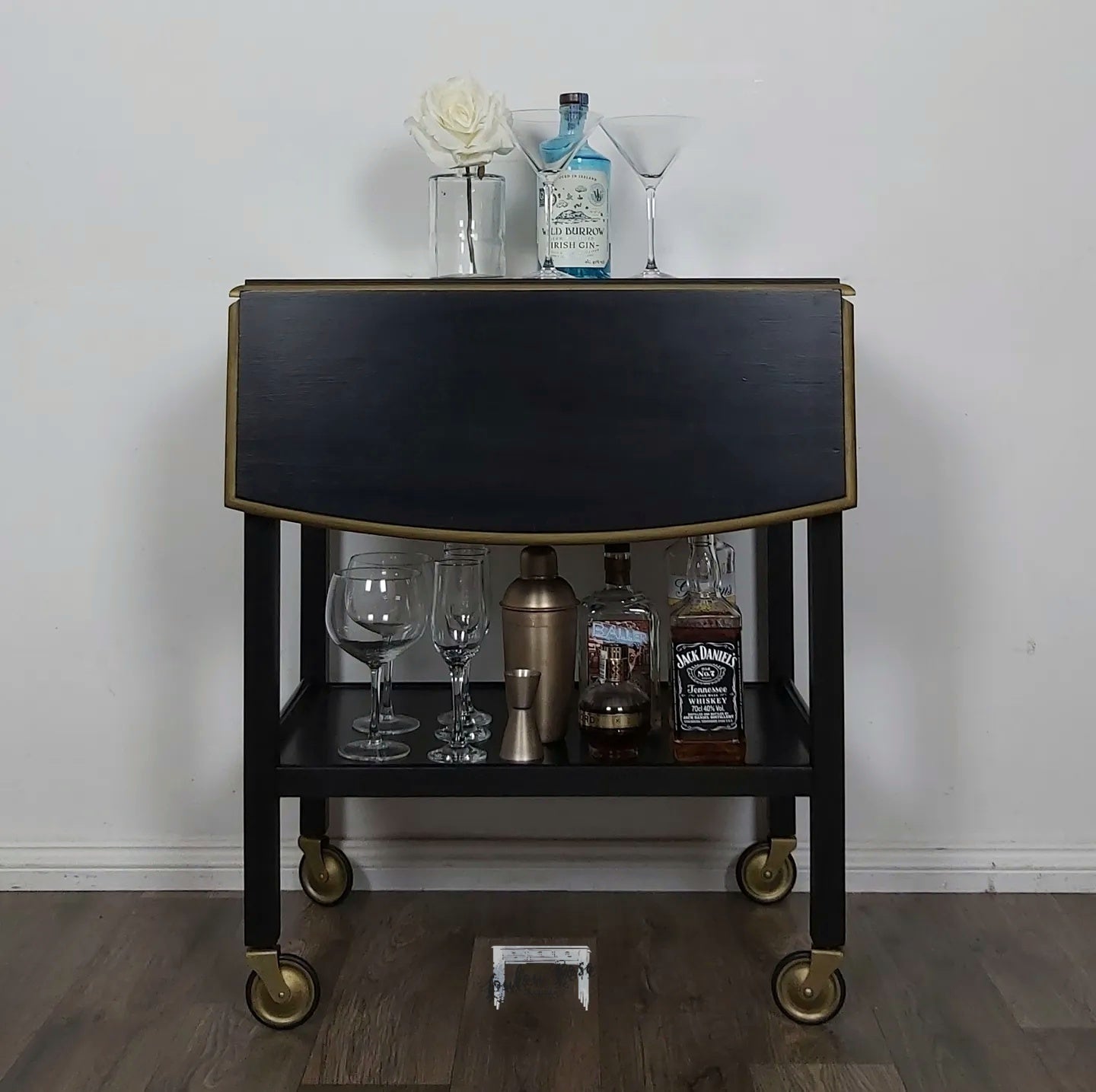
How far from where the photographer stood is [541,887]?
70.1 inches

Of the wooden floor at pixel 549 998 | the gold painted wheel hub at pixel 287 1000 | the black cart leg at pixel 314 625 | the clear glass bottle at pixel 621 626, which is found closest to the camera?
the wooden floor at pixel 549 998

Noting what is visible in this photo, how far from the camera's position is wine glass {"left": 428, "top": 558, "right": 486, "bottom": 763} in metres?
1.47

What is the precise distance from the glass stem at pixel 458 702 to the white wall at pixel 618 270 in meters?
0.33

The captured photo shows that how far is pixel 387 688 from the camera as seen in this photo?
1.54m

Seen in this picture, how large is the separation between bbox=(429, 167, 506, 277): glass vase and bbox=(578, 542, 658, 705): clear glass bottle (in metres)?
0.41

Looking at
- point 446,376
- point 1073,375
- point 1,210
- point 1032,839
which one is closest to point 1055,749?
point 1032,839

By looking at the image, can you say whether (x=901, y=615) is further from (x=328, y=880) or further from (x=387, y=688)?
(x=328, y=880)

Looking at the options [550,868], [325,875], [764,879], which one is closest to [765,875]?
[764,879]

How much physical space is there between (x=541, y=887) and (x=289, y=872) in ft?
1.21

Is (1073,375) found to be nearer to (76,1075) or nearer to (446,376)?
(446,376)

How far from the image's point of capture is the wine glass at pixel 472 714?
1.49 m

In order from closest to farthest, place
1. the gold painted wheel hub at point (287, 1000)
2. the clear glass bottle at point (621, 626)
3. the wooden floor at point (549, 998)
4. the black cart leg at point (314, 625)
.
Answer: the wooden floor at point (549, 998) → the gold painted wheel hub at point (287, 1000) → the clear glass bottle at point (621, 626) → the black cart leg at point (314, 625)

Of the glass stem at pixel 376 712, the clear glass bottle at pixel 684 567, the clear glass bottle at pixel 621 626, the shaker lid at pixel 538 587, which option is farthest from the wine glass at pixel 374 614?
the clear glass bottle at pixel 684 567

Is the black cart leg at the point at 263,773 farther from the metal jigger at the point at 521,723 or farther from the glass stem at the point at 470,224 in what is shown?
the glass stem at the point at 470,224
